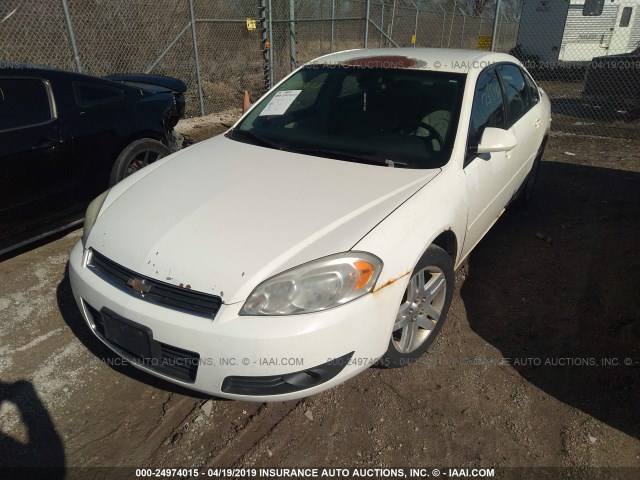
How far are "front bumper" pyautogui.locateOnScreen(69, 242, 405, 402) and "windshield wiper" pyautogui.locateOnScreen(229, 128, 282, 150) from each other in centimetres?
137

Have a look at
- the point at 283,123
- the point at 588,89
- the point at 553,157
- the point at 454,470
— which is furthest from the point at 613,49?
the point at 454,470

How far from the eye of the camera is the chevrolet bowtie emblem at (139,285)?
192cm

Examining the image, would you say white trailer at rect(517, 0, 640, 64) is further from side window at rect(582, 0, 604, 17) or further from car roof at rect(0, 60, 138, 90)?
Result: car roof at rect(0, 60, 138, 90)

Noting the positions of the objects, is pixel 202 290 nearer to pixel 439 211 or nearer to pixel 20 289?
pixel 439 211

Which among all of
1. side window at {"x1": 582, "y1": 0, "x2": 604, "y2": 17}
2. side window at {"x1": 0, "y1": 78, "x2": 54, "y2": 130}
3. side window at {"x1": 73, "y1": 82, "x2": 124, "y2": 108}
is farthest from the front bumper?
side window at {"x1": 582, "y1": 0, "x2": 604, "y2": 17}

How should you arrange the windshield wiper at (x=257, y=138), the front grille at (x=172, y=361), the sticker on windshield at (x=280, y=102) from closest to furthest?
the front grille at (x=172, y=361), the windshield wiper at (x=257, y=138), the sticker on windshield at (x=280, y=102)

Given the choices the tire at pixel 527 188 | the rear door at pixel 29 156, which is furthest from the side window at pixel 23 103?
the tire at pixel 527 188

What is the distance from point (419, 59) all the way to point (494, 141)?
92 cm

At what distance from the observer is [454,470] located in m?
1.96

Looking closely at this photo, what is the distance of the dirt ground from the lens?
2.04 metres

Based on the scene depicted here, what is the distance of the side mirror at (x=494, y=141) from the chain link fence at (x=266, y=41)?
5.95 meters

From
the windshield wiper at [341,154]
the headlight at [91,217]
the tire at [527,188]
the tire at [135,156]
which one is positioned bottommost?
the tire at [527,188]

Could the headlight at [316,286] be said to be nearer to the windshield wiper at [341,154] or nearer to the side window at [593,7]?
the windshield wiper at [341,154]

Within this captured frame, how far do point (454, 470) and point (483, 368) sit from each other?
0.72 meters
